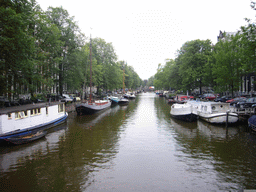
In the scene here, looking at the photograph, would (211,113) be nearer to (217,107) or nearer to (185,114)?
(217,107)

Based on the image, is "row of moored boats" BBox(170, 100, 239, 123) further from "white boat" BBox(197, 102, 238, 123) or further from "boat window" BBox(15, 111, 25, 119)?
"boat window" BBox(15, 111, 25, 119)

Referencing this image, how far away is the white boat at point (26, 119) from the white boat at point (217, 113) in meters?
19.0

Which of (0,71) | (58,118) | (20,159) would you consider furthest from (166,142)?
(0,71)

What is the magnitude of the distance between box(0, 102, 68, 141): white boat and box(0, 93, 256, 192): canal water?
51.1 inches

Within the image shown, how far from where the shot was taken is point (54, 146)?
1577cm

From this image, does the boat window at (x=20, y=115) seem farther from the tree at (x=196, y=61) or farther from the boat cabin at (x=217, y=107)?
the tree at (x=196, y=61)

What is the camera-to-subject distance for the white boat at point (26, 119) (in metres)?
15.2

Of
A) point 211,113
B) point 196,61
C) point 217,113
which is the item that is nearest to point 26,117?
point 211,113

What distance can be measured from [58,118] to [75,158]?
12.0 metres

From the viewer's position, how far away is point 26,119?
57.4ft

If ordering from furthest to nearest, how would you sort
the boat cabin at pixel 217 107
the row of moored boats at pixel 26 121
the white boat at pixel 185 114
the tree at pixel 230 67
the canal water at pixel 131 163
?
the tree at pixel 230 67 < the white boat at pixel 185 114 < the boat cabin at pixel 217 107 < the row of moored boats at pixel 26 121 < the canal water at pixel 131 163

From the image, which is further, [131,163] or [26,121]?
[26,121]

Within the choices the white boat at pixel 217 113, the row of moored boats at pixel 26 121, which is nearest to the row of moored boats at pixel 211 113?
the white boat at pixel 217 113

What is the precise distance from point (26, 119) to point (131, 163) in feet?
35.9
